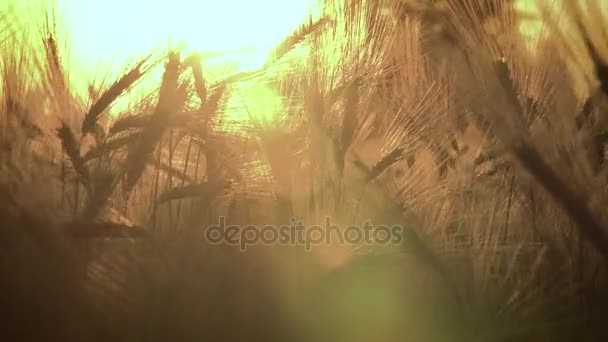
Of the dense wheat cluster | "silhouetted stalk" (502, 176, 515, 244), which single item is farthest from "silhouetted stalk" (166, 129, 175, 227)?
"silhouetted stalk" (502, 176, 515, 244)

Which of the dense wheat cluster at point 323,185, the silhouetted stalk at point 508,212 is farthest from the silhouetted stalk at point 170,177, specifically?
the silhouetted stalk at point 508,212

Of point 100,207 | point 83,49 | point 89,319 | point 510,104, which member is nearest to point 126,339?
point 89,319

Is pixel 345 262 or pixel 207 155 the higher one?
pixel 207 155

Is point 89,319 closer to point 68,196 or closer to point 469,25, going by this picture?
point 68,196

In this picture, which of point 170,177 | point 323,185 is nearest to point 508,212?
point 323,185

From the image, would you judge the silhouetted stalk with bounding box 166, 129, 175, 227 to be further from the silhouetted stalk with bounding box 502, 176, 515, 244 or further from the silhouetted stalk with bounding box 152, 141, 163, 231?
the silhouetted stalk with bounding box 502, 176, 515, 244

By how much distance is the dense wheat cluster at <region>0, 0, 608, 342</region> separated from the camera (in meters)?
1.43

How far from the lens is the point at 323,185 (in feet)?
4.89

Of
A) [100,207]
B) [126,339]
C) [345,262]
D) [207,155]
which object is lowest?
[126,339]

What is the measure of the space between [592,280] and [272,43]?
84cm

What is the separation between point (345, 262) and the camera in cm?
146

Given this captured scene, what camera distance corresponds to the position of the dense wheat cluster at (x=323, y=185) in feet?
4.70

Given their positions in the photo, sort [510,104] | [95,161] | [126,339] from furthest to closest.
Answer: [510,104]
[95,161]
[126,339]

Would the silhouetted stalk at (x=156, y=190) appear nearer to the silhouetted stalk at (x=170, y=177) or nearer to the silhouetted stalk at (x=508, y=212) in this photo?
the silhouetted stalk at (x=170, y=177)
